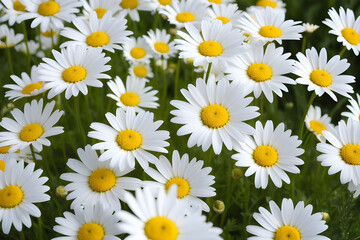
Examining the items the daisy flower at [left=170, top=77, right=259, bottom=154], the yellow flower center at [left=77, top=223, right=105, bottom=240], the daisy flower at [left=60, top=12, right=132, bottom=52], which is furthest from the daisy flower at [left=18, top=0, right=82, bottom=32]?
the yellow flower center at [left=77, top=223, right=105, bottom=240]

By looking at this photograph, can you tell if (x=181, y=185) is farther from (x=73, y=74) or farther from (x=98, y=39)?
Answer: (x=98, y=39)

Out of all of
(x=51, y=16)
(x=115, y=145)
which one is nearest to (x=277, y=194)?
(x=115, y=145)

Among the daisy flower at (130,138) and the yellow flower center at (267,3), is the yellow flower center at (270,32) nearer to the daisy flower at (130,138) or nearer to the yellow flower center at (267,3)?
the yellow flower center at (267,3)

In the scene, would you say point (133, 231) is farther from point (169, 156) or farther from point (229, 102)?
point (169, 156)

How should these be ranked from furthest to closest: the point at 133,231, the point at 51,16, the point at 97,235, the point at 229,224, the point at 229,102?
the point at 51,16 < the point at 229,224 < the point at 229,102 < the point at 97,235 < the point at 133,231

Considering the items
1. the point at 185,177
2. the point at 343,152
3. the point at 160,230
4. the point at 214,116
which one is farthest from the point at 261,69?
the point at 160,230

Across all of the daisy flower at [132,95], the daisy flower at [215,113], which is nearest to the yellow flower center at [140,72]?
the daisy flower at [132,95]

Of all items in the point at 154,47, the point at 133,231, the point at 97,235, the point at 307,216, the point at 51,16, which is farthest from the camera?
the point at 154,47

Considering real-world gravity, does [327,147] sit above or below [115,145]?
above

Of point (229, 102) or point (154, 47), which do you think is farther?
point (154, 47)
